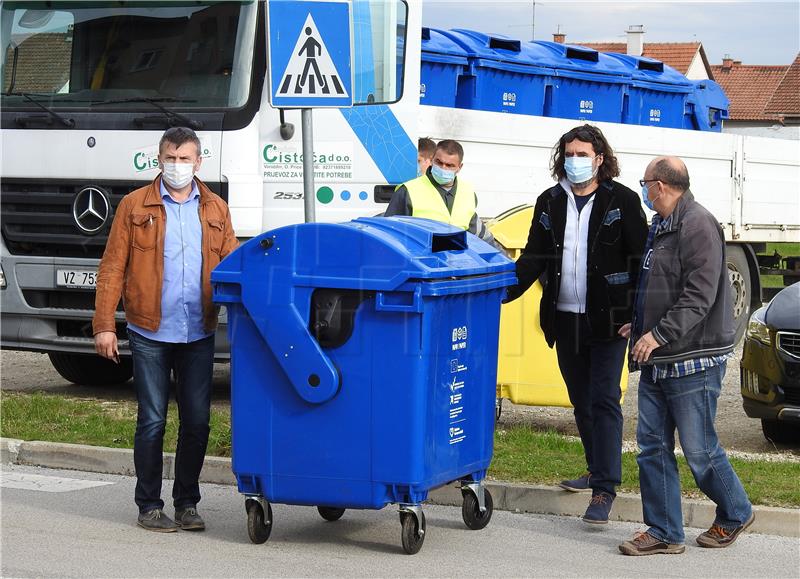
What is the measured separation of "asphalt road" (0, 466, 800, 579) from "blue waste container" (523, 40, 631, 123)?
6.31 meters

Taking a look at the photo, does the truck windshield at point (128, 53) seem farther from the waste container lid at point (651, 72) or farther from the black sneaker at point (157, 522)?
the waste container lid at point (651, 72)

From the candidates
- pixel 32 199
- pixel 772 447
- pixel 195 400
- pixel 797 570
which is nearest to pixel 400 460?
pixel 195 400

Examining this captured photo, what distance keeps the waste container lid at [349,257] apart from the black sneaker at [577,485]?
1374mm

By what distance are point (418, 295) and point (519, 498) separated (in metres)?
1.71

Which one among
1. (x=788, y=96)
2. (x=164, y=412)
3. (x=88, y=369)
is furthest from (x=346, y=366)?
(x=788, y=96)

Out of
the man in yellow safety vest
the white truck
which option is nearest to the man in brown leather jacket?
the man in yellow safety vest

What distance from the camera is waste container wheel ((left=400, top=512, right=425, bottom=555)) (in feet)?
20.3

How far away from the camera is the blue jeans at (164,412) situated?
22.1 ft

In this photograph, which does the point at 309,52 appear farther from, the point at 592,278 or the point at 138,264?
the point at 592,278

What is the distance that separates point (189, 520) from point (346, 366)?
4.08 ft

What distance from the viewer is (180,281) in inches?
263

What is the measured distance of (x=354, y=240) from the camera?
6.09 m

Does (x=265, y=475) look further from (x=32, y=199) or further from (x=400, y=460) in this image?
(x=32, y=199)

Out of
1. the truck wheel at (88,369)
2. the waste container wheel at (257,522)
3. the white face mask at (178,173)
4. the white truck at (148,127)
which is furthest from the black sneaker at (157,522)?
the truck wheel at (88,369)
